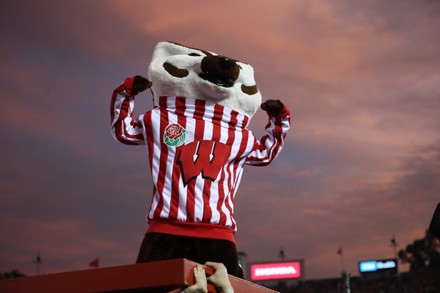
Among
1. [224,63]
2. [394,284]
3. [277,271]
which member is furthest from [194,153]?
[277,271]

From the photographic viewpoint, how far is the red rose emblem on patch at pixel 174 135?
3549 mm

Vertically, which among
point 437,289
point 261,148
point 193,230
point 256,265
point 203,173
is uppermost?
point 256,265

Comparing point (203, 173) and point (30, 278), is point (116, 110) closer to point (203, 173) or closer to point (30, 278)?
point (203, 173)

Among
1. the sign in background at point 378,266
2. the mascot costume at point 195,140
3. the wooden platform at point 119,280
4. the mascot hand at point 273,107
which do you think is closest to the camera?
the wooden platform at point 119,280

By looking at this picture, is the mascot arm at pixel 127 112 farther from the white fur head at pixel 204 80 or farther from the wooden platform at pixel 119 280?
the wooden platform at pixel 119 280

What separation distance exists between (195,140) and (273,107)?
0.55 m

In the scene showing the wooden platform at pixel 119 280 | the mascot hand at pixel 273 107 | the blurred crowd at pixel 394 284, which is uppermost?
the blurred crowd at pixel 394 284

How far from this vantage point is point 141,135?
12.3ft

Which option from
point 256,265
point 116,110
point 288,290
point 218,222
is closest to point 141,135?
point 116,110

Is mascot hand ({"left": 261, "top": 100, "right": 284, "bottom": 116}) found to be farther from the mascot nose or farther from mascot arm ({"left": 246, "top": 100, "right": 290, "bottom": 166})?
the mascot nose

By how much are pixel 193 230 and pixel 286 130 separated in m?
0.96

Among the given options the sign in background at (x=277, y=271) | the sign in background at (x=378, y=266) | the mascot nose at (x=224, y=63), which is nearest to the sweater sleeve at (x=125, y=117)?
the mascot nose at (x=224, y=63)

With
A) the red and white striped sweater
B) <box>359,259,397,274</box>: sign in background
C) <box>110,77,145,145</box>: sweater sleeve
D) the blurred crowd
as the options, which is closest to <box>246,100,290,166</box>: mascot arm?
the red and white striped sweater

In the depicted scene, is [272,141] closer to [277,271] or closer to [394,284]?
[394,284]
